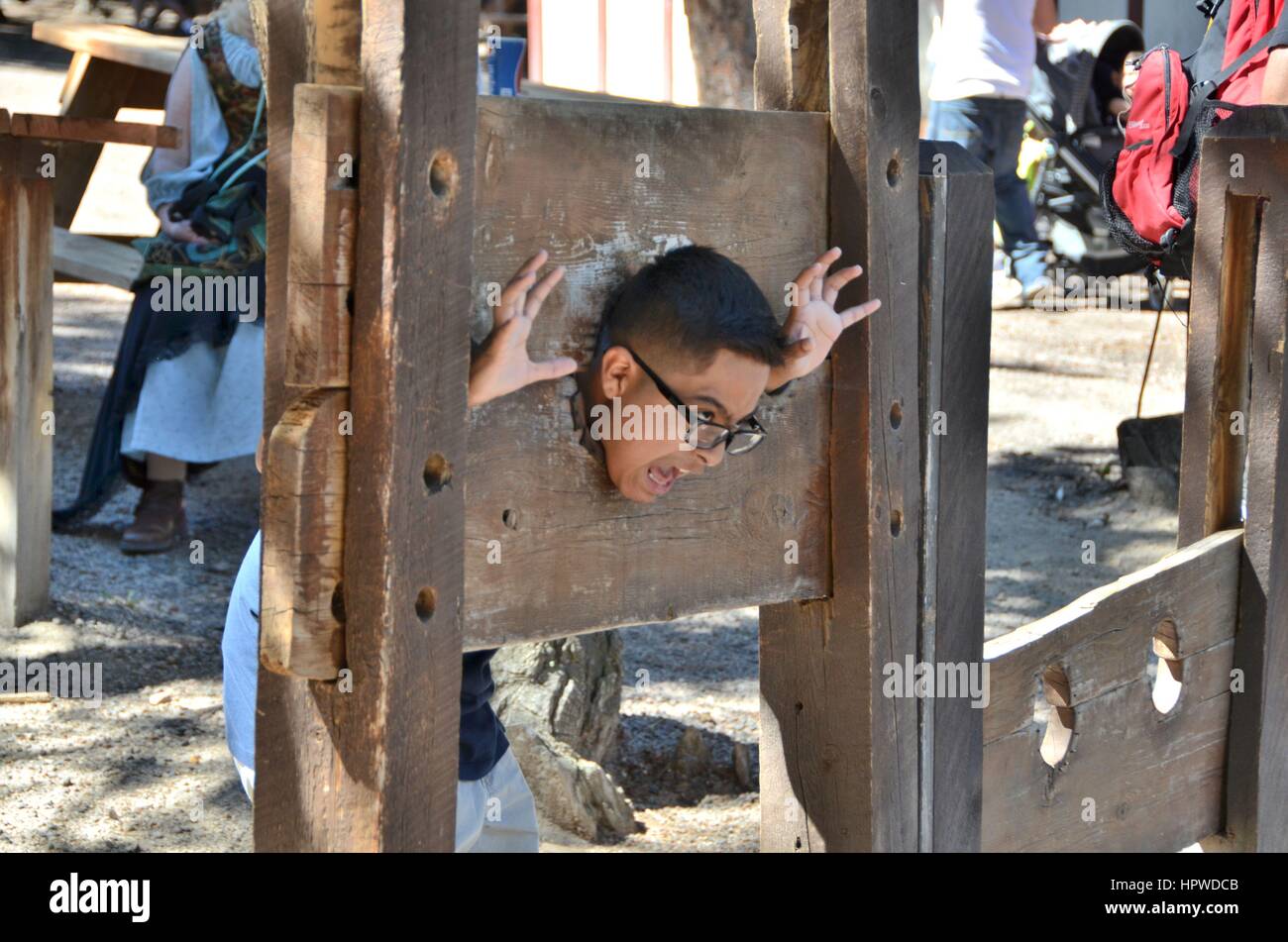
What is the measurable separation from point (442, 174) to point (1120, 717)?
5.85 feet

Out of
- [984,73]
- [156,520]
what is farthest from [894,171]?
[984,73]

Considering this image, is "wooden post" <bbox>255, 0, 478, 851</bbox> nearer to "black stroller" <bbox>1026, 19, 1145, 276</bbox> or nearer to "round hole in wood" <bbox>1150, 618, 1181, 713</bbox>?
"round hole in wood" <bbox>1150, 618, 1181, 713</bbox>

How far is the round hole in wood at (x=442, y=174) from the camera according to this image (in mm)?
1676

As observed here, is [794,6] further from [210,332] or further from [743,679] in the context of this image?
[210,332]

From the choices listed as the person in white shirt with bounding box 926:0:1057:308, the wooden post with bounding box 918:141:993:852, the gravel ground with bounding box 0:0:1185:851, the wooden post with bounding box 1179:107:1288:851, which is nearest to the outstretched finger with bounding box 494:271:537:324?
the wooden post with bounding box 918:141:993:852

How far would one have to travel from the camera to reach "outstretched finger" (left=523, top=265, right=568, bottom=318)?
1823 mm

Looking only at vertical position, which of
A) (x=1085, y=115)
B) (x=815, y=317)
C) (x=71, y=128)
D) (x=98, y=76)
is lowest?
(x=815, y=317)

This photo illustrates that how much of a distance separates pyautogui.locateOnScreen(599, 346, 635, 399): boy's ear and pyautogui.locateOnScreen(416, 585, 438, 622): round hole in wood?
0.38 m

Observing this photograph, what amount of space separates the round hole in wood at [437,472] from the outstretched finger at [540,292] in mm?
211

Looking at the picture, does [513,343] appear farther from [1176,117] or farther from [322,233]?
[1176,117]

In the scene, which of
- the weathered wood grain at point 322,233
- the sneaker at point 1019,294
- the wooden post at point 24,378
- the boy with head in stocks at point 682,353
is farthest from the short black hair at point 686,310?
the sneaker at point 1019,294

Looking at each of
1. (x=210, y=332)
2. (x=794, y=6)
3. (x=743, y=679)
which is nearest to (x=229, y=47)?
(x=210, y=332)

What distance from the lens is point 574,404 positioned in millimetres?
1951

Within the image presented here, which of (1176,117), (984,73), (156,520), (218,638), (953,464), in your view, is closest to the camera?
(953,464)
